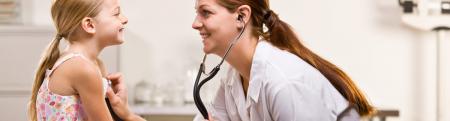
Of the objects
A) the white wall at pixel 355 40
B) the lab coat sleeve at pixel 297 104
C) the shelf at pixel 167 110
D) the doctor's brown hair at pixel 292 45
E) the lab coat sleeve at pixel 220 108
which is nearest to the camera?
the lab coat sleeve at pixel 297 104

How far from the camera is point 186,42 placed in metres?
3.44

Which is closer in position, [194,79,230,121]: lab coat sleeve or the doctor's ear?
the doctor's ear

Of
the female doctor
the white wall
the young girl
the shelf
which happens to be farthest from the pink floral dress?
the white wall

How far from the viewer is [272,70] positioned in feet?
5.04

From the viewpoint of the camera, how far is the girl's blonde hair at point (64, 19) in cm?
160

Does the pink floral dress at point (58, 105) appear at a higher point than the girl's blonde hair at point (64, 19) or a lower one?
lower

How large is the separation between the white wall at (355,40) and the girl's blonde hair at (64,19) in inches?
67.8

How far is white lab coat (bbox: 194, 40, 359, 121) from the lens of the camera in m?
1.48

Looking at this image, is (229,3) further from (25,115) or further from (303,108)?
(25,115)

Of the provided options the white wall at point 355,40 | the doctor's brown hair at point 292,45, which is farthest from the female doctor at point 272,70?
the white wall at point 355,40

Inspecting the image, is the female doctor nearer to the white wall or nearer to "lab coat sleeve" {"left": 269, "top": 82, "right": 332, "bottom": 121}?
"lab coat sleeve" {"left": 269, "top": 82, "right": 332, "bottom": 121}

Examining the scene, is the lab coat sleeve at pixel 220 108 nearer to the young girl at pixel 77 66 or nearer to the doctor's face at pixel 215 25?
the doctor's face at pixel 215 25

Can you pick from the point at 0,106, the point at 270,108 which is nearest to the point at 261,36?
the point at 270,108

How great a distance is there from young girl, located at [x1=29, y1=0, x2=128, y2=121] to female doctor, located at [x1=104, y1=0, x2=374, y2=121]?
105mm
